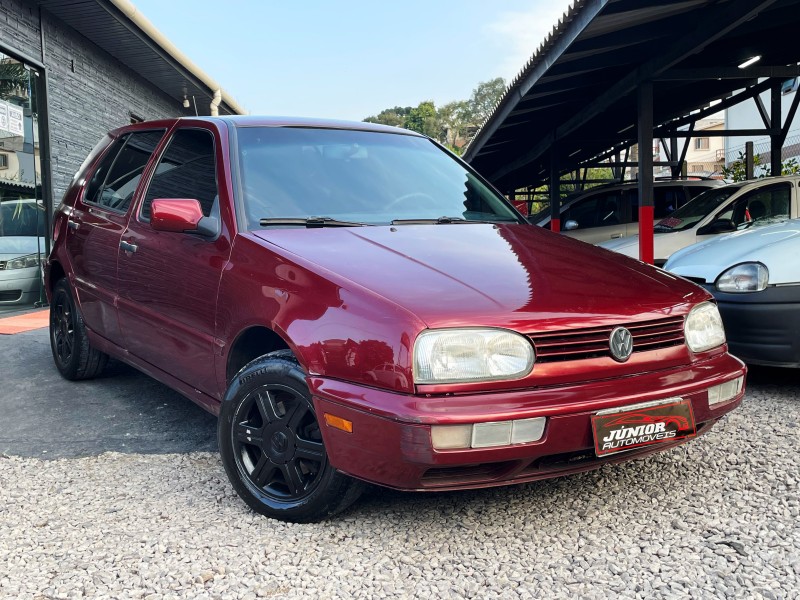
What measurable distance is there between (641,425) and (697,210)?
7.66 metres

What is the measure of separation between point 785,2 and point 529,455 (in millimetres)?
6792

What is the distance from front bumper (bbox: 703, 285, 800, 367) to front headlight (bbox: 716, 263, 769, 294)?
4 centimetres

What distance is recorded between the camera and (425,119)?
96.9 meters

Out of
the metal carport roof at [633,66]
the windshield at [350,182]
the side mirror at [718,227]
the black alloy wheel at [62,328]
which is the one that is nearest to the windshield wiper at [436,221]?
the windshield at [350,182]

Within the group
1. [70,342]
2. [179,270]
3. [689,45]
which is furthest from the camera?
[689,45]

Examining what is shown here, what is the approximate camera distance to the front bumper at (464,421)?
2102 mm

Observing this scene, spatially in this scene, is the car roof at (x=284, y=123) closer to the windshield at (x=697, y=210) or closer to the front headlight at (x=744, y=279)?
the front headlight at (x=744, y=279)

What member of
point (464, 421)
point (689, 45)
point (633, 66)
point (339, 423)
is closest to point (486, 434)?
point (464, 421)

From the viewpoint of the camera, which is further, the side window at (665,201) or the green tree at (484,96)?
the green tree at (484,96)

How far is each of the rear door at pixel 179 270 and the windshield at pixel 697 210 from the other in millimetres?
7118

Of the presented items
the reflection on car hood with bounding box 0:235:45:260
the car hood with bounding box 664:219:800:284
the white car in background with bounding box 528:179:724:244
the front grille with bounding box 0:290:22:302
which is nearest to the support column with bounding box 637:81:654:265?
the white car in background with bounding box 528:179:724:244

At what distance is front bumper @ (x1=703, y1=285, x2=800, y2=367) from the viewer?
3.75 meters

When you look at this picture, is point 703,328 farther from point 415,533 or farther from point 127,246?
point 127,246

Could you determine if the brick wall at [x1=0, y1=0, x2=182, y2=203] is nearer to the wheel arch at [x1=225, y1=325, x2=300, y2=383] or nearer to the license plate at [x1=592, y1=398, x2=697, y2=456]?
the wheel arch at [x1=225, y1=325, x2=300, y2=383]
